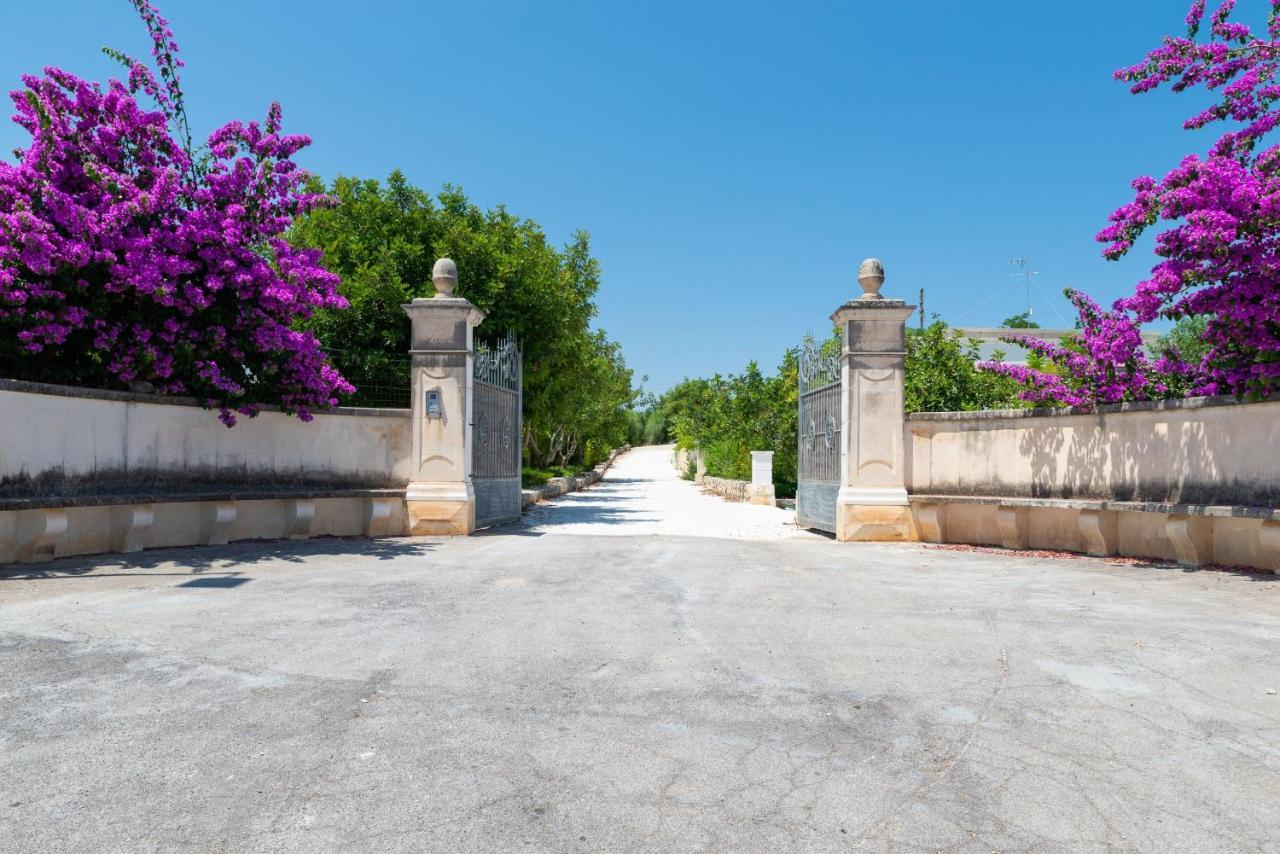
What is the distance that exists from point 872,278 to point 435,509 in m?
7.09

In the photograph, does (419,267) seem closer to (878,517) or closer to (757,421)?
(878,517)

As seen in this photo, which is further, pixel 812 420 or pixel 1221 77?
pixel 812 420

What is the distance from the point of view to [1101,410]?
905 cm

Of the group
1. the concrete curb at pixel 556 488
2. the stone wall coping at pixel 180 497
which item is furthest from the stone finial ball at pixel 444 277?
the concrete curb at pixel 556 488

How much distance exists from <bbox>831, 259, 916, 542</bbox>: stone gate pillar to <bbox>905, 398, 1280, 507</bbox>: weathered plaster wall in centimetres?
36

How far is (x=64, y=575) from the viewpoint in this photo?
7.19 m

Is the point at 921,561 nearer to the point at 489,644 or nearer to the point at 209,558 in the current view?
the point at 489,644

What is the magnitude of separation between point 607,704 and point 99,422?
785cm

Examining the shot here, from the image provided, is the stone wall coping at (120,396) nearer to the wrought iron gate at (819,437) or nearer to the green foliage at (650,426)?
the wrought iron gate at (819,437)

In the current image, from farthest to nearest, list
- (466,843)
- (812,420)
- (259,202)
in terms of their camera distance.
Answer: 1. (812,420)
2. (259,202)
3. (466,843)

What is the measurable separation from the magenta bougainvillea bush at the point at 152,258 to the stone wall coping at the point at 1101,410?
27.6 feet

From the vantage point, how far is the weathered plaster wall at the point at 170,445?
785cm

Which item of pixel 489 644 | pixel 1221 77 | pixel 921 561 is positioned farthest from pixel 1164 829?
pixel 1221 77

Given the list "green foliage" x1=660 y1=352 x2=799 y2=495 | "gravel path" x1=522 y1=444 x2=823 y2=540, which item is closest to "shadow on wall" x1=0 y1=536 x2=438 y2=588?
"gravel path" x1=522 y1=444 x2=823 y2=540
